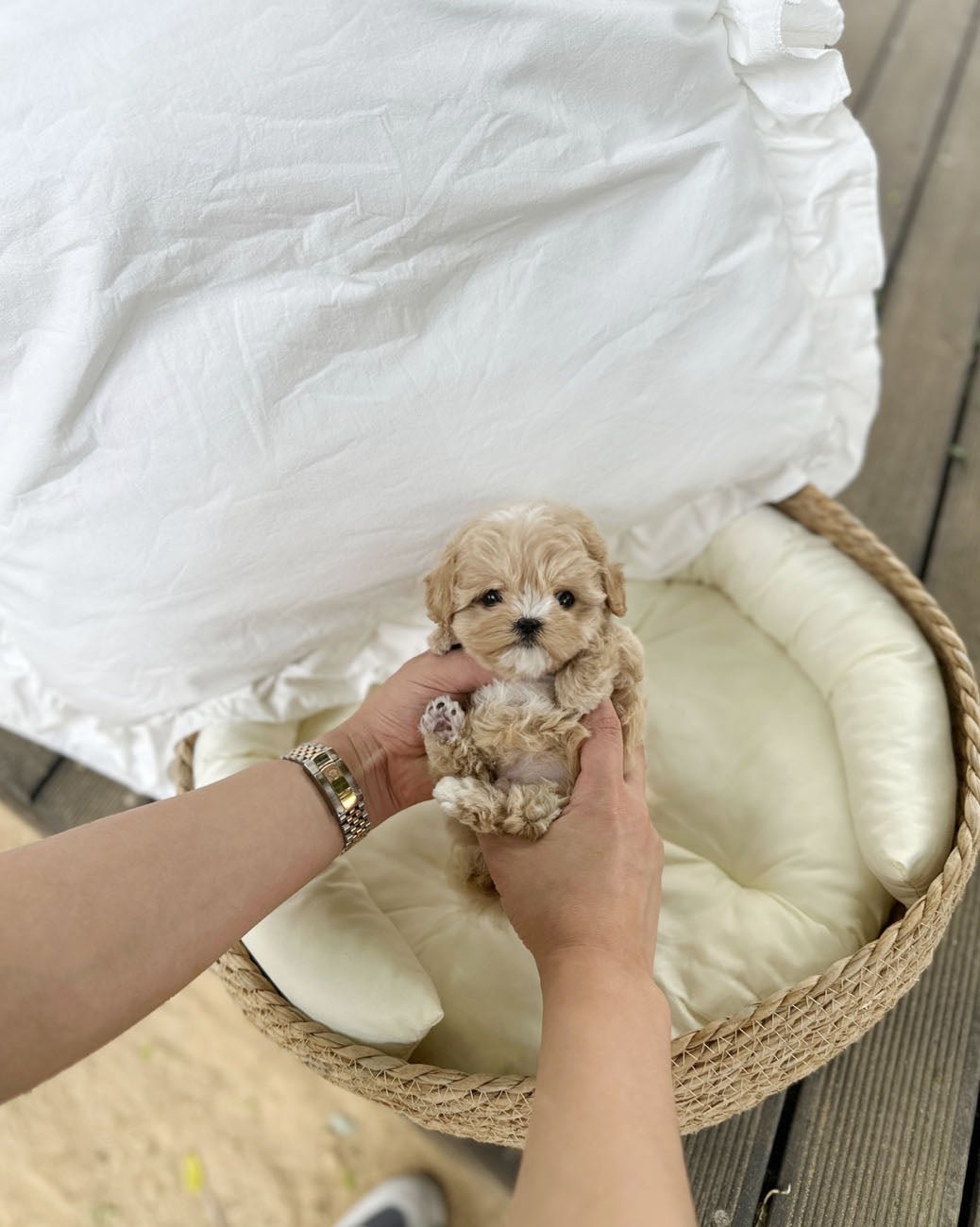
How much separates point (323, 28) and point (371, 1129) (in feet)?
6.35

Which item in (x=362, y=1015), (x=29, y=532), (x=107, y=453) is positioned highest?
(x=107, y=453)

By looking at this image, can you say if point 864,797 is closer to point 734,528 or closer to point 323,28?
point 734,528

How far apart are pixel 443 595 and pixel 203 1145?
1.34 metres

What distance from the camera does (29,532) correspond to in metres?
1.41

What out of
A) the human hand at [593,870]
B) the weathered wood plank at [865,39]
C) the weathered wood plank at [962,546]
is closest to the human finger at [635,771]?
the human hand at [593,870]

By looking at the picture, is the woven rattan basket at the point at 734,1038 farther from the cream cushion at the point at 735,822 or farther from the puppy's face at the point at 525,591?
the puppy's face at the point at 525,591

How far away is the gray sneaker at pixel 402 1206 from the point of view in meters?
1.67

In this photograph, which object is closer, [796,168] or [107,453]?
[107,453]

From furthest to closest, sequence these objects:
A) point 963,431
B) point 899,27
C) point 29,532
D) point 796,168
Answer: point 899,27
point 963,431
point 796,168
point 29,532

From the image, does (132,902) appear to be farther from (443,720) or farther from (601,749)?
(601,749)

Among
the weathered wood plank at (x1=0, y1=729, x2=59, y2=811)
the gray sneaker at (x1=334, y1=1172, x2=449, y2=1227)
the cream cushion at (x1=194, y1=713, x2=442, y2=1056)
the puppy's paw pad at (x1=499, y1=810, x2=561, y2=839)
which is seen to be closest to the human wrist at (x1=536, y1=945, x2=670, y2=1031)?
the puppy's paw pad at (x1=499, y1=810, x2=561, y2=839)

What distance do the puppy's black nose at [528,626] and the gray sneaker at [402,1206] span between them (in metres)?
1.21

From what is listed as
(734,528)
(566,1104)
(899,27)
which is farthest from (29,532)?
(899,27)

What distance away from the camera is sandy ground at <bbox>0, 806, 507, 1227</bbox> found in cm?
176
